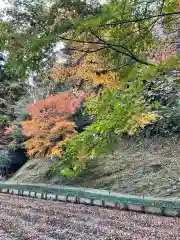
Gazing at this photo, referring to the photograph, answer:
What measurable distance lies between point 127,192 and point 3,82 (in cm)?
1094

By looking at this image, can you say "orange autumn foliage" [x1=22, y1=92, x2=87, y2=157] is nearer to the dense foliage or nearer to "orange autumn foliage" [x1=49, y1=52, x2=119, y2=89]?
"orange autumn foliage" [x1=49, y1=52, x2=119, y2=89]

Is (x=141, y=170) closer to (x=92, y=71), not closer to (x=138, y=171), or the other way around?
(x=138, y=171)

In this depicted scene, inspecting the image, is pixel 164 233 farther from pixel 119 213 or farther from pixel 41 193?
pixel 41 193

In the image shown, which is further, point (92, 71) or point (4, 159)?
point (4, 159)

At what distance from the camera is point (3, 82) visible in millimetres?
17562

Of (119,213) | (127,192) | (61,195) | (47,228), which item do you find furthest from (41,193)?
(47,228)

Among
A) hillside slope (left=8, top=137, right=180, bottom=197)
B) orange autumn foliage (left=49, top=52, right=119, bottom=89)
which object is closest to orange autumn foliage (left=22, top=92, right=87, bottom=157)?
hillside slope (left=8, top=137, right=180, bottom=197)

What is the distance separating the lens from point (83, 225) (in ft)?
18.1

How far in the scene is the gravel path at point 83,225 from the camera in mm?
4754

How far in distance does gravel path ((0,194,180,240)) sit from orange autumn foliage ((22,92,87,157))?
3.39m

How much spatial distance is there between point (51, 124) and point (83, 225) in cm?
559

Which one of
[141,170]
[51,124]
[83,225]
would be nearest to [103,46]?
[83,225]

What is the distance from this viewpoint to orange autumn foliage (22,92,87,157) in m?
10.2

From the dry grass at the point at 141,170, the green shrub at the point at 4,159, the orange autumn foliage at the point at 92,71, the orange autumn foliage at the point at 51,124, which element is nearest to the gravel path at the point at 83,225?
the dry grass at the point at 141,170
